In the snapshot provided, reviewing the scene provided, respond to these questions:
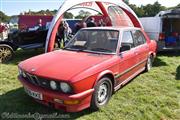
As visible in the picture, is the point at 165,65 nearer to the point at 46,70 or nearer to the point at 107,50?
the point at 107,50

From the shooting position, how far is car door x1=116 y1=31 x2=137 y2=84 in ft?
16.1

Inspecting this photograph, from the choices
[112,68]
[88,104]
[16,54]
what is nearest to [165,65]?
[112,68]

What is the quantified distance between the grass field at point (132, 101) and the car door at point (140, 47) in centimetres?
51

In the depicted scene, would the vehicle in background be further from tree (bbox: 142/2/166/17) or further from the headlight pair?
tree (bbox: 142/2/166/17)

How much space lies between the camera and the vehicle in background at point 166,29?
30.5 feet

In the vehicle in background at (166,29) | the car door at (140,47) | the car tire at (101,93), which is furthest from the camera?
the vehicle in background at (166,29)

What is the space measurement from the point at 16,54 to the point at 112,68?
286 inches

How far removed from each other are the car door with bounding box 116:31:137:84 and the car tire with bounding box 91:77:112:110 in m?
0.42

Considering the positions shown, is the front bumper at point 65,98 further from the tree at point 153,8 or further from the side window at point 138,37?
the tree at point 153,8

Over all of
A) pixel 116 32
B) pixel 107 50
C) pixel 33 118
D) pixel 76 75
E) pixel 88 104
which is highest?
pixel 116 32

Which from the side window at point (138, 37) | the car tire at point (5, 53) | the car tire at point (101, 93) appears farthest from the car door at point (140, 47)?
the car tire at point (5, 53)

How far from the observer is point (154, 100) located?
488 centimetres

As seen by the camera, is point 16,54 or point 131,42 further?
point 16,54

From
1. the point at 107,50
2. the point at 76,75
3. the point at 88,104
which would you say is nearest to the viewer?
A: the point at 76,75
